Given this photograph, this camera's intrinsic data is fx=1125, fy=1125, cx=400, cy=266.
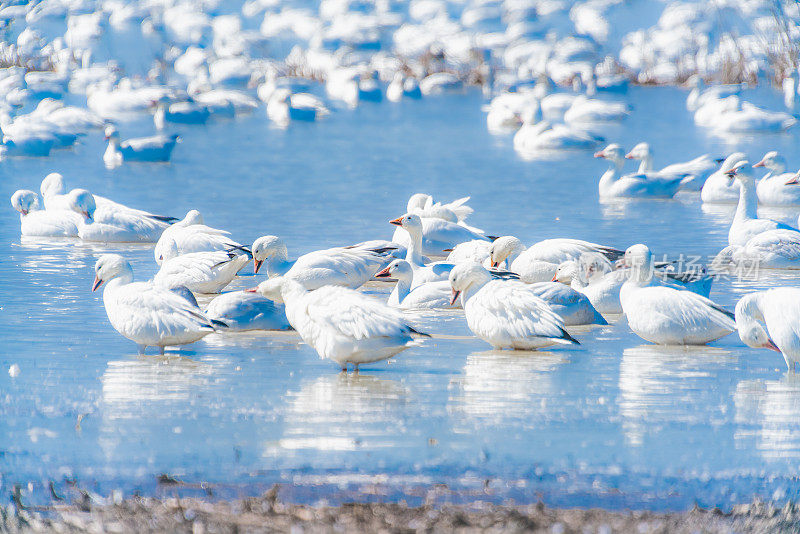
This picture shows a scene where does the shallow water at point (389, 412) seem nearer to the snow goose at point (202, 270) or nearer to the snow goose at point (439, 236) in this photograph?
the snow goose at point (202, 270)

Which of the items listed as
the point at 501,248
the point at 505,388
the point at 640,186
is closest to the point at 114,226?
the point at 501,248

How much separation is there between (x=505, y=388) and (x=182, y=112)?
18.1m

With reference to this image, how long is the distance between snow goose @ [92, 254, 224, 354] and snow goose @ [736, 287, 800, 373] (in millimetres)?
2784

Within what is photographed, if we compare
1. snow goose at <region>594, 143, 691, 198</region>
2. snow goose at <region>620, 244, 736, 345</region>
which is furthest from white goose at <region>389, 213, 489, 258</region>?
snow goose at <region>594, 143, 691, 198</region>

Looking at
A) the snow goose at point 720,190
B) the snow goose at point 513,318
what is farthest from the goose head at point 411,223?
the snow goose at point 720,190

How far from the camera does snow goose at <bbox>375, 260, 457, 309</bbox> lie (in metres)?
7.64

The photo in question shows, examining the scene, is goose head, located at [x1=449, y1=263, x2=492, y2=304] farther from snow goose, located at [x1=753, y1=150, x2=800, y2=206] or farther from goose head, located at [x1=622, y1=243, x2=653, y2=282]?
snow goose, located at [x1=753, y1=150, x2=800, y2=206]

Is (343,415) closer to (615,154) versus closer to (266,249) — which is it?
(266,249)

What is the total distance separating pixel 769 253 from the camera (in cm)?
895

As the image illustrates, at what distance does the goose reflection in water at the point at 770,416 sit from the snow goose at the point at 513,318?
3.35 ft

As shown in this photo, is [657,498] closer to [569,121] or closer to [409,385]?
[409,385]

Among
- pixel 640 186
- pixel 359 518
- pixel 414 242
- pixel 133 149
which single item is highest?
pixel 133 149

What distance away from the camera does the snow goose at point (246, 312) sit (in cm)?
675

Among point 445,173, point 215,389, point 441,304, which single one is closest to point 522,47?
point 445,173
